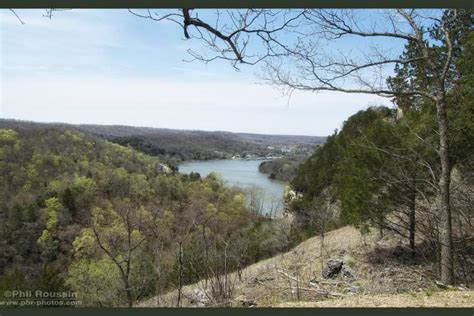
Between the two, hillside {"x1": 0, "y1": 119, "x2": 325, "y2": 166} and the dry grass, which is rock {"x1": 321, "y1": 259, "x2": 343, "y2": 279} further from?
hillside {"x1": 0, "y1": 119, "x2": 325, "y2": 166}

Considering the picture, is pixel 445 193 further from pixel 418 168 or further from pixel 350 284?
pixel 350 284

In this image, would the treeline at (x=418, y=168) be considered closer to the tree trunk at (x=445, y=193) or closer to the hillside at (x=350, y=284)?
the tree trunk at (x=445, y=193)

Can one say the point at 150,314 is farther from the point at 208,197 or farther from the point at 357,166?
the point at 208,197

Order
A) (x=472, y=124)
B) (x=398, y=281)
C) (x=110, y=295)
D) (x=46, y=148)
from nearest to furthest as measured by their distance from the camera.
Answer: (x=472, y=124), (x=398, y=281), (x=110, y=295), (x=46, y=148)

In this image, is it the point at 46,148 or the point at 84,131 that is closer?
the point at 46,148

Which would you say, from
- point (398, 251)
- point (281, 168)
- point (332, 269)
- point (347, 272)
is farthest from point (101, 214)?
point (347, 272)

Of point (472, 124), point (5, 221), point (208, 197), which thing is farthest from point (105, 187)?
point (472, 124)
